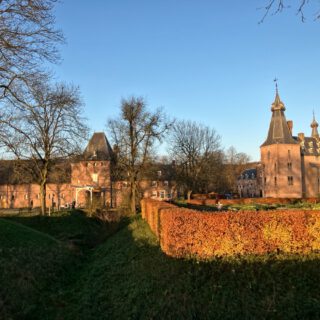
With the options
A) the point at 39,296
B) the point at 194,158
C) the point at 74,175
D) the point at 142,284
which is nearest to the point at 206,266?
the point at 142,284

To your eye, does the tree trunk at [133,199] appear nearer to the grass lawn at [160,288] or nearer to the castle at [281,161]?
the grass lawn at [160,288]

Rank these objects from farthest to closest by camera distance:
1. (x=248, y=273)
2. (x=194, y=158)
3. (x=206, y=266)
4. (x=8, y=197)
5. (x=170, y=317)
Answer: (x=8, y=197), (x=194, y=158), (x=206, y=266), (x=248, y=273), (x=170, y=317)

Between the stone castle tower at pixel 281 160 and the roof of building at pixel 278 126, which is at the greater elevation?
the roof of building at pixel 278 126

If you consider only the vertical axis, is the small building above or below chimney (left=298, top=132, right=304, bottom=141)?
below

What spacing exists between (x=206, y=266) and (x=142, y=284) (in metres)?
1.78

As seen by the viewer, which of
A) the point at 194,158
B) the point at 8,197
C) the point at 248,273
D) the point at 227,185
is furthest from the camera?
the point at 227,185

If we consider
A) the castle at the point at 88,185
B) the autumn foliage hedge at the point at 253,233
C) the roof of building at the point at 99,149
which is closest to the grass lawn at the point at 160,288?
the autumn foliage hedge at the point at 253,233

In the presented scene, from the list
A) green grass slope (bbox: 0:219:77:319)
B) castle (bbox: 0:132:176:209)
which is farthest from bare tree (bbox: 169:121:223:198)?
green grass slope (bbox: 0:219:77:319)

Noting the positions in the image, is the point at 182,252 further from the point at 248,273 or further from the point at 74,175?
the point at 74,175

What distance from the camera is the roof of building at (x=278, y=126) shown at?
187 ft

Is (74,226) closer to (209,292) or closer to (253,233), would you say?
(253,233)

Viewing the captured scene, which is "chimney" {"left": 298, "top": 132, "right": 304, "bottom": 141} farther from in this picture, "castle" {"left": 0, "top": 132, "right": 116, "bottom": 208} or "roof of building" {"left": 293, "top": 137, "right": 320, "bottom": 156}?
"castle" {"left": 0, "top": 132, "right": 116, "bottom": 208}

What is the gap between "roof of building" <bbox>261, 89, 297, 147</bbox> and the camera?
5706 centimetres

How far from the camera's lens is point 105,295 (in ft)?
31.0
